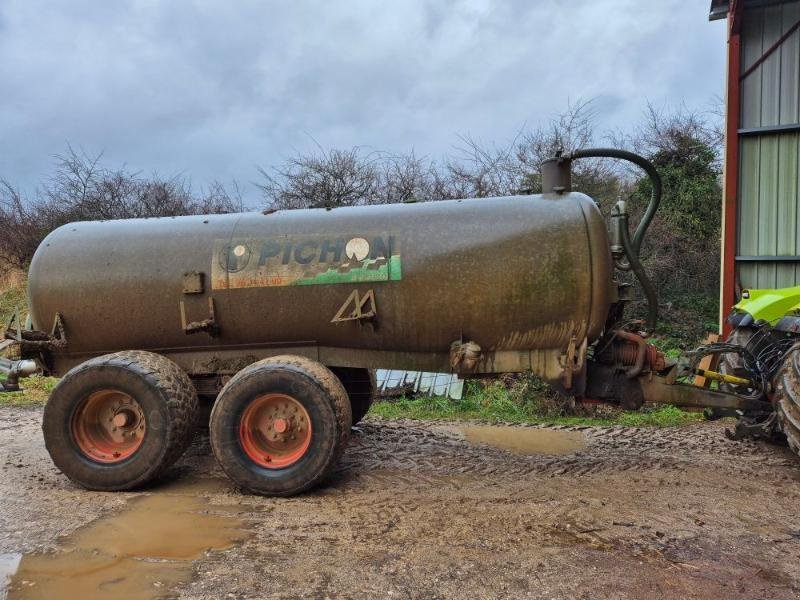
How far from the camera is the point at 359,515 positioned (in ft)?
13.2

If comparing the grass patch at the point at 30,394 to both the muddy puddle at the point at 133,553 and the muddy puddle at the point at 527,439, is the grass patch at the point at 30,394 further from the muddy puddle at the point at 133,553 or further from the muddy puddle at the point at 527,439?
the muddy puddle at the point at 527,439

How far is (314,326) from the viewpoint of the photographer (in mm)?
4996

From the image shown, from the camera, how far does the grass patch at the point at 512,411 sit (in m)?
7.16

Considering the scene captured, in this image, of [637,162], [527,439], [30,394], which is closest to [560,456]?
[527,439]

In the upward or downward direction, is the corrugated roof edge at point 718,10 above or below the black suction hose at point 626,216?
above

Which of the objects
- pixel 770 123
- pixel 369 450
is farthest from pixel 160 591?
pixel 770 123

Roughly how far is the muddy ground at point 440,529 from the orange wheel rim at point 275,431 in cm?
33

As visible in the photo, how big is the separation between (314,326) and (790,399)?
135 inches

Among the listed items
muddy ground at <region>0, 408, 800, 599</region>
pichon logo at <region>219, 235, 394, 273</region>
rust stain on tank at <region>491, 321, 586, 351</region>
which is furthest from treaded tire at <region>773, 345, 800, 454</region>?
pichon logo at <region>219, 235, 394, 273</region>

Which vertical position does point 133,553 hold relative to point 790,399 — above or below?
below

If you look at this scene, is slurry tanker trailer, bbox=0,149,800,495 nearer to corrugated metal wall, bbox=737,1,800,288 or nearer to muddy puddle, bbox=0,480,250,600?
muddy puddle, bbox=0,480,250,600

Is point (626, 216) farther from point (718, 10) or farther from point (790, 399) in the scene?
point (718, 10)

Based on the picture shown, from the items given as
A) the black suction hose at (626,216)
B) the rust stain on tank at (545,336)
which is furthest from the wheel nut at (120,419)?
the black suction hose at (626,216)

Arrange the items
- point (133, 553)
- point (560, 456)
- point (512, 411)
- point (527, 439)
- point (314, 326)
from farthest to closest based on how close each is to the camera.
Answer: point (512, 411)
point (527, 439)
point (560, 456)
point (314, 326)
point (133, 553)
